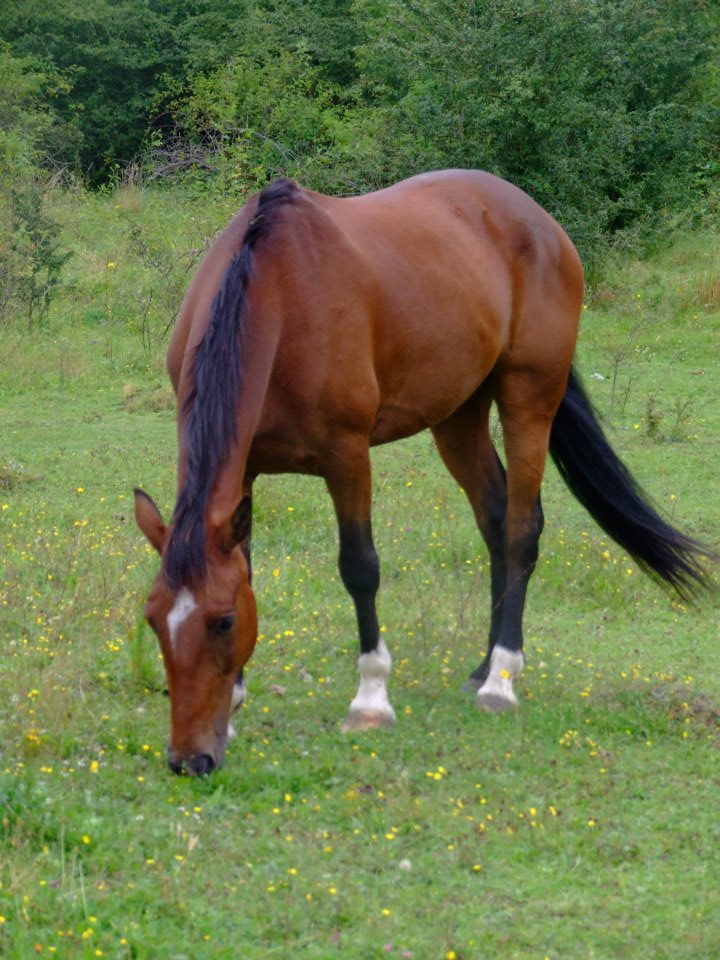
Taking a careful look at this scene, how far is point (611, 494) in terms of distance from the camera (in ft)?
19.5

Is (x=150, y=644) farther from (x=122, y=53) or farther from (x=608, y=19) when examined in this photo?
(x=122, y=53)

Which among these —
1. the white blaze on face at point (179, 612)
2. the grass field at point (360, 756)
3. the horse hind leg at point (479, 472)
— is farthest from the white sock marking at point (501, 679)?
the white blaze on face at point (179, 612)

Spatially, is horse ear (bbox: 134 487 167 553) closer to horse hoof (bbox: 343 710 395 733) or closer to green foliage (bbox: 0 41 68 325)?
horse hoof (bbox: 343 710 395 733)

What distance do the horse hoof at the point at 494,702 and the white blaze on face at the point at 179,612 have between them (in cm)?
179

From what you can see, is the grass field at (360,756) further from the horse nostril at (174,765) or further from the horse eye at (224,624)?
the horse eye at (224,624)

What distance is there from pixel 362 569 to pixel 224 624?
101cm

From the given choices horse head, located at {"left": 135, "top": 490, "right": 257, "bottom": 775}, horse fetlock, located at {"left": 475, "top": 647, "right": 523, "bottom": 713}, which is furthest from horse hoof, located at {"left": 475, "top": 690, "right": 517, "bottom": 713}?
horse head, located at {"left": 135, "top": 490, "right": 257, "bottom": 775}

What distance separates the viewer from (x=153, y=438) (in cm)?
975

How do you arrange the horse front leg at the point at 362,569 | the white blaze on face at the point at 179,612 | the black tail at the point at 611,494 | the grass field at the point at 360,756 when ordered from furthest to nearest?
the black tail at the point at 611,494
the horse front leg at the point at 362,569
the white blaze on face at the point at 179,612
the grass field at the point at 360,756

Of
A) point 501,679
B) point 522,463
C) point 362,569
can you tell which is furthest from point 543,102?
point 362,569

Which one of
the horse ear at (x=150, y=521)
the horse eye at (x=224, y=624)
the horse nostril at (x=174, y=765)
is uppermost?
the horse ear at (x=150, y=521)

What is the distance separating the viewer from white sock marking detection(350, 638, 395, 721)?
4.88 metres

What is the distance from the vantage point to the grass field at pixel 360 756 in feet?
11.3

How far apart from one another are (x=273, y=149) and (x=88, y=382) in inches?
317
